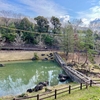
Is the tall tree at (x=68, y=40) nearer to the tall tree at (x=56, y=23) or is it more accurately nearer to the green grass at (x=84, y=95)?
the tall tree at (x=56, y=23)

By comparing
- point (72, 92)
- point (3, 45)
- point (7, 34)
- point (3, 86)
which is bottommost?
point (3, 86)

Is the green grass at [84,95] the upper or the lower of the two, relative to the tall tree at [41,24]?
lower

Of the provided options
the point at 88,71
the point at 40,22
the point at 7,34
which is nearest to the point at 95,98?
the point at 88,71

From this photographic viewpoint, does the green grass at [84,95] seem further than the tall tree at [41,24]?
No

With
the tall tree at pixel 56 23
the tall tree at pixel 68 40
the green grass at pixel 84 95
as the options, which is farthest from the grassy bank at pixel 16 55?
the green grass at pixel 84 95

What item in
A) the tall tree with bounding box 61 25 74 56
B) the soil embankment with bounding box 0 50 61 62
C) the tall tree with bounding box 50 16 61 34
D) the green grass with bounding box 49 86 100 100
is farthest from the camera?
the tall tree with bounding box 50 16 61 34

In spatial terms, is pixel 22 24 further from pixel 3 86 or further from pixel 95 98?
pixel 95 98

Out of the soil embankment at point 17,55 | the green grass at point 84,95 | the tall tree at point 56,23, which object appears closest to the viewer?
the green grass at point 84,95

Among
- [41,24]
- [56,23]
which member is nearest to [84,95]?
[41,24]

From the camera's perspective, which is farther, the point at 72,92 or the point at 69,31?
the point at 69,31

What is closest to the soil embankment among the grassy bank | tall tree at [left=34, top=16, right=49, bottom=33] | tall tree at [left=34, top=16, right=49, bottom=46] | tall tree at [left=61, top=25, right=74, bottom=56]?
the grassy bank

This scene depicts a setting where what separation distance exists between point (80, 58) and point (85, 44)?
7049 mm

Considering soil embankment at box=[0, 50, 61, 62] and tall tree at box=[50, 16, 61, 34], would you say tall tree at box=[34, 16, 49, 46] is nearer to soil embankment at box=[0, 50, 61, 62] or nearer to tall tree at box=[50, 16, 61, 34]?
tall tree at box=[50, 16, 61, 34]

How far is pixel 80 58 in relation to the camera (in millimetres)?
38750
